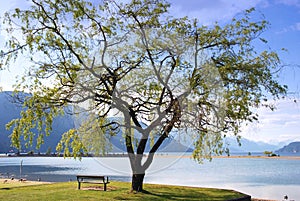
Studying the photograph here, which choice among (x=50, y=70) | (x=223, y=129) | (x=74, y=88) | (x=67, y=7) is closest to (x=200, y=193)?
(x=223, y=129)

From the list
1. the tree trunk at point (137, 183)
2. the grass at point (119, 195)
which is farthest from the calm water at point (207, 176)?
the grass at point (119, 195)

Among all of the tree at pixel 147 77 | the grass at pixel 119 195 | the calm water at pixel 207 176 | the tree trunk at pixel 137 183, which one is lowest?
the calm water at pixel 207 176

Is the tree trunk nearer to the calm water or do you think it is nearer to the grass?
the grass

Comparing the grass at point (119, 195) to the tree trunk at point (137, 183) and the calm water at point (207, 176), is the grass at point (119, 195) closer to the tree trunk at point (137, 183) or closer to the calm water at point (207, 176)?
the tree trunk at point (137, 183)

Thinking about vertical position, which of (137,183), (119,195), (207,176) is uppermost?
(137,183)

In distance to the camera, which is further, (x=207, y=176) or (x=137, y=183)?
(x=207, y=176)

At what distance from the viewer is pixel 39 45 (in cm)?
1209

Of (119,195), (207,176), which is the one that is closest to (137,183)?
(119,195)

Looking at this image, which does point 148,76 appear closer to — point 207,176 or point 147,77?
point 147,77

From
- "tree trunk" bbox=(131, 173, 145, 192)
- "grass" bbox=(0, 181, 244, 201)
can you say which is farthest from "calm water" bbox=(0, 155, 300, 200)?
"grass" bbox=(0, 181, 244, 201)

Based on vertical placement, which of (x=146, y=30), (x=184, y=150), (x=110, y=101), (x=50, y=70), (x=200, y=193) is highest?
(x=146, y=30)

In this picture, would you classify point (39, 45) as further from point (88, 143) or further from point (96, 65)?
point (88, 143)

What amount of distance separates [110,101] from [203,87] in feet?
12.1

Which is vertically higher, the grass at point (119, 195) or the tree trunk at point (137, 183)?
the tree trunk at point (137, 183)
